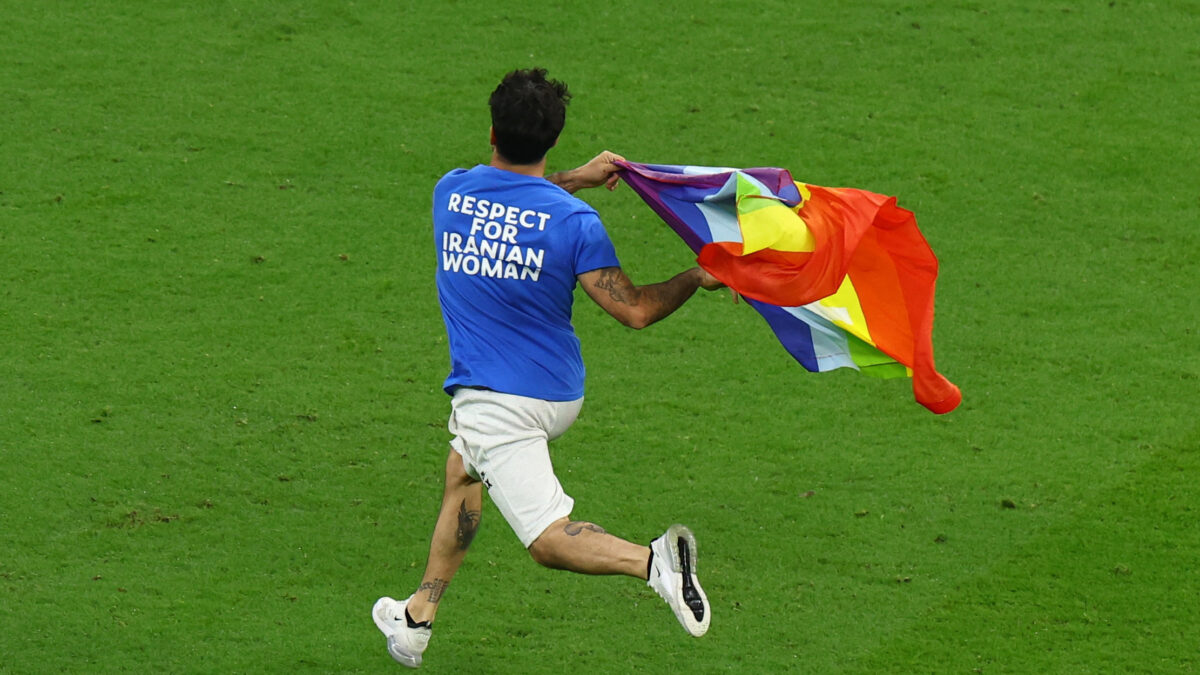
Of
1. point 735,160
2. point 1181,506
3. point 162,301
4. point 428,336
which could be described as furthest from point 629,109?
point 1181,506

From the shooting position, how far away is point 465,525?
5676 mm

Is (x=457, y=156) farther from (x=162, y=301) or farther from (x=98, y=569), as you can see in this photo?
(x=98, y=569)

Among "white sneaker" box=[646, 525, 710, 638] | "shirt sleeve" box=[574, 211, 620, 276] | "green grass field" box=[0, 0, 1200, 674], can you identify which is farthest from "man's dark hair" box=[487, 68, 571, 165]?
"green grass field" box=[0, 0, 1200, 674]

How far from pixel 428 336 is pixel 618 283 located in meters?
2.75

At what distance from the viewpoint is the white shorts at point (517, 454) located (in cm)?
529

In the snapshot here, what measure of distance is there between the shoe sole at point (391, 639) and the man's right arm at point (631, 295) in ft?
4.50

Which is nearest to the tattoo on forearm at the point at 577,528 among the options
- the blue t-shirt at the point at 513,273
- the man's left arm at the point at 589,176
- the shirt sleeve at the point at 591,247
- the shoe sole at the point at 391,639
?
the blue t-shirt at the point at 513,273

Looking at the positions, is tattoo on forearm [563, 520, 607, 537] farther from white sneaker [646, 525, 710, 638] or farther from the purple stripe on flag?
the purple stripe on flag

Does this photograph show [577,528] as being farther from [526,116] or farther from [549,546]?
[526,116]

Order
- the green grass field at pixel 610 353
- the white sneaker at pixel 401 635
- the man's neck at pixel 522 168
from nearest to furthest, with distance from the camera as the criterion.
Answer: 1. the man's neck at pixel 522 168
2. the white sneaker at pixel 401 635
3. the green grass field at pixel 610 353

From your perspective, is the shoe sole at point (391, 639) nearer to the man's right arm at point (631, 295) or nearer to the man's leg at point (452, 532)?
the man's leg at point (452, 532)

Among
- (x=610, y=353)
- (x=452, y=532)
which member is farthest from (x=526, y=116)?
(x=610, y=353)

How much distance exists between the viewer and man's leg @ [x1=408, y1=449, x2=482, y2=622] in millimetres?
5652

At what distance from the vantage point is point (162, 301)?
7820mm
